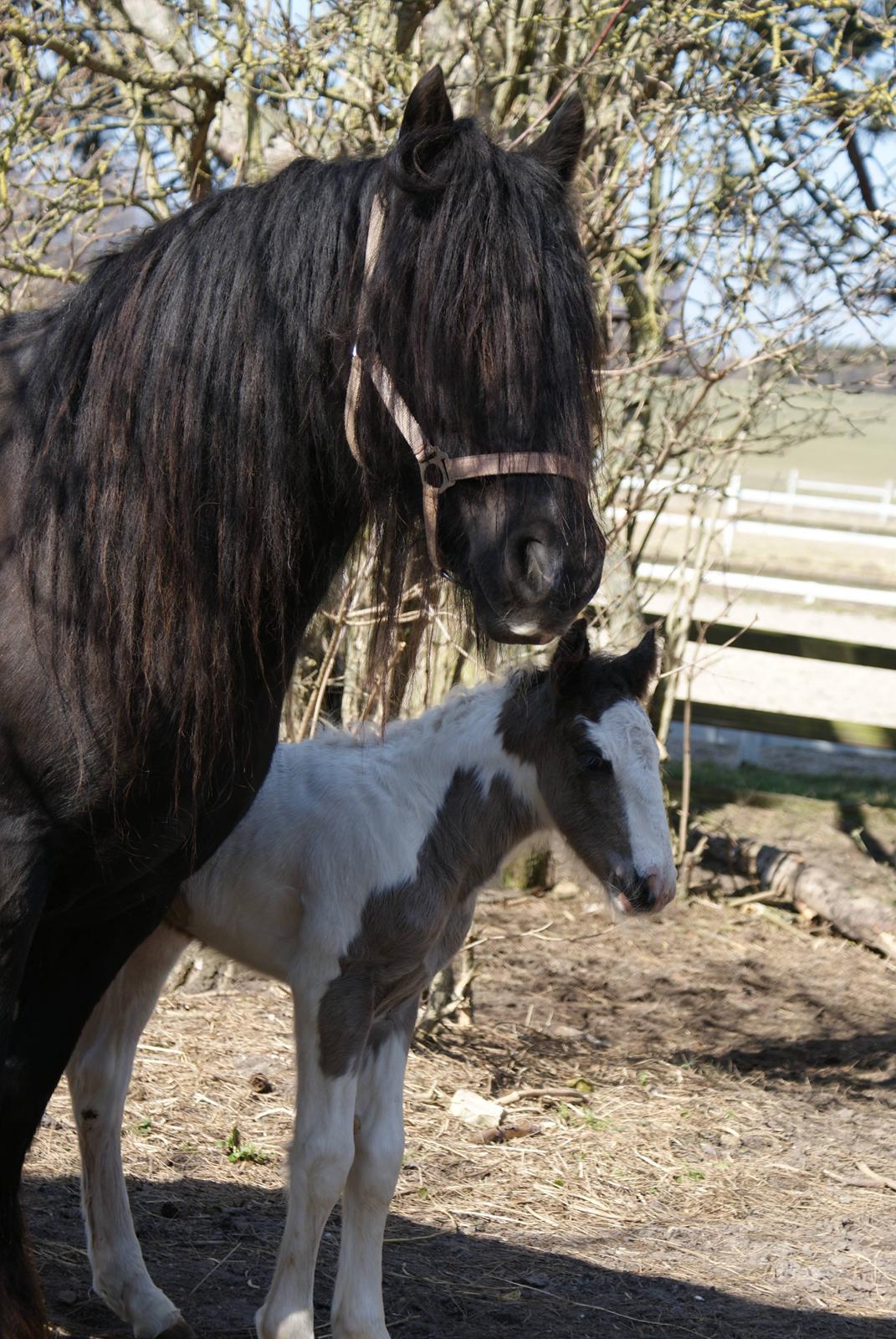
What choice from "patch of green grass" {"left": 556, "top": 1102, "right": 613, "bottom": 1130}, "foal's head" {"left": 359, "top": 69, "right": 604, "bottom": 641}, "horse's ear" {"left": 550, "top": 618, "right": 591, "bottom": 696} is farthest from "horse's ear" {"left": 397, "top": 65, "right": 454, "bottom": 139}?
"patch of green grass" {"left": 556, "top": 1102, "right": 613, "bottom": 1130}

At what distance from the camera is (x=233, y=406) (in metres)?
1.88

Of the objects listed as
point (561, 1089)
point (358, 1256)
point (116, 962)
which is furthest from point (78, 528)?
point (561, 1089)

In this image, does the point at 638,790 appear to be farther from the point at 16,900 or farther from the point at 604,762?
the point at 16,900

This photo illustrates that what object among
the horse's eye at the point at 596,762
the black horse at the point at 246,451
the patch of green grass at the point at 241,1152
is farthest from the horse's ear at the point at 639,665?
the patch of green grass at the point at 241,1152

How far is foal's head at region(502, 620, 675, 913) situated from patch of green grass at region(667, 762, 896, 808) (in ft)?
17.3

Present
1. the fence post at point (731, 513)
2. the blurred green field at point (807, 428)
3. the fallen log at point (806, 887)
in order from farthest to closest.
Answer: the fence post at point (731, 513)
the fallen log at point (806, 887)
the blurred green field at point (807, 428)

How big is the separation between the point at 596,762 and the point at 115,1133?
142 cm

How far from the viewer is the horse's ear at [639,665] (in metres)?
3.07

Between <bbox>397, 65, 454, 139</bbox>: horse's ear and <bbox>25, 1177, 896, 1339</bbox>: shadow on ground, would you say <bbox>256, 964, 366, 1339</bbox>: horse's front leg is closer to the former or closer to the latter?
<bbox>25, 1177, 896, 1339</bbox>: shadow on ground

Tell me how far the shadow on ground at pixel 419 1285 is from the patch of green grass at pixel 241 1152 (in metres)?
0.20

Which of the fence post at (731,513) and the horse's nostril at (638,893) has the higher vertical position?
the fence post at (731,513)

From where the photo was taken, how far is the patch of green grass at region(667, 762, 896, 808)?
8.66 m

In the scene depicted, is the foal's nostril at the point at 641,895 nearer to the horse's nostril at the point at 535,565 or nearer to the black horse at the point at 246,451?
the black horse at the point at 246,451

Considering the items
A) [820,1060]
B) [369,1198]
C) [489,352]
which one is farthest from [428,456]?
[820,1060]
